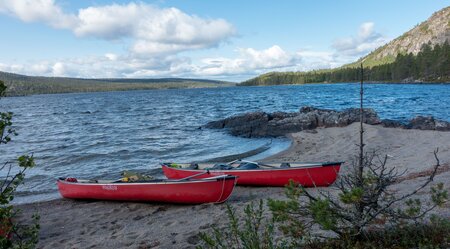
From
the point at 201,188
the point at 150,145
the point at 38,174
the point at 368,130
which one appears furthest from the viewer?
the point at 150,145

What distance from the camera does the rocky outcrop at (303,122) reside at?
22.4 metres

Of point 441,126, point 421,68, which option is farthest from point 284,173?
point 421,68

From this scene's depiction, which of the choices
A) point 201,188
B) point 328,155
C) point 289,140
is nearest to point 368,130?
point 289,140

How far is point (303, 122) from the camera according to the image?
2606 centimetres

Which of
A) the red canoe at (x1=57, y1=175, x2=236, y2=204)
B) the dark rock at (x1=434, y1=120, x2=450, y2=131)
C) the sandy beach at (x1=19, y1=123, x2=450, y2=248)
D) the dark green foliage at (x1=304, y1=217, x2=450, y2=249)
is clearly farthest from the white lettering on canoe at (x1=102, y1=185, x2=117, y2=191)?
the dark rock at (x1=434, y1=120, x2=450, y2=131)

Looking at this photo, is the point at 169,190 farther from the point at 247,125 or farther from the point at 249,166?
the point at 247,125

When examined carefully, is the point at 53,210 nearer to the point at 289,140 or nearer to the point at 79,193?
the point at 79,193

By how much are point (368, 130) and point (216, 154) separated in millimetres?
9373

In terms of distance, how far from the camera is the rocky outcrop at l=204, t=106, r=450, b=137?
73.5 feet

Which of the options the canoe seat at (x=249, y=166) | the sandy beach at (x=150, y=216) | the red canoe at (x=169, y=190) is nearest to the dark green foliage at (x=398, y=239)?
the sandy beach at (x=150, y=216)

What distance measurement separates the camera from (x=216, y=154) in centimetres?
1975

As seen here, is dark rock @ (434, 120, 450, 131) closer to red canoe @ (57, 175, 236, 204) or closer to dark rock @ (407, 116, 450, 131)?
dark rock @ (407, 116, 450, 131)

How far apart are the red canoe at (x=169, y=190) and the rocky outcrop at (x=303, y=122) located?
49.3ft

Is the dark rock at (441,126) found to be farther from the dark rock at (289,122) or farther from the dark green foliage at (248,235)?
the dark green foliage at (248,235)
